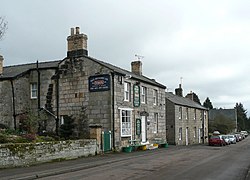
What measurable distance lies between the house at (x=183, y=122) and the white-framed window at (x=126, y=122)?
14776mm

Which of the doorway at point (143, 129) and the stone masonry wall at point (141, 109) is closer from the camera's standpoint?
the stone masonry wall at point (141, 109)

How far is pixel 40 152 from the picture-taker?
703 inches

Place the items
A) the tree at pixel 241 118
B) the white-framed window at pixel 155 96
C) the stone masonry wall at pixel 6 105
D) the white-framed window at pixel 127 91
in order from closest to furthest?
1. the stone masonry wall at pixel 6 105
2. the white-framed window at pixel 127 91
3. the white-framed window at pixel 155 96
4. the tree at pixel 241 118

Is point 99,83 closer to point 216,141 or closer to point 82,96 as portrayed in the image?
point 82,96

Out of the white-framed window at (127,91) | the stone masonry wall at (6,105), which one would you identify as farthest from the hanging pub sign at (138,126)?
the stone masonry wall at (6,105)

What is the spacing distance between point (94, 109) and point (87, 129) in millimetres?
1671

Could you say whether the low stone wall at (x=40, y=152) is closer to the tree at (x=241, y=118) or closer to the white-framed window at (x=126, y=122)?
the white-framed window at (x=126, y=122)

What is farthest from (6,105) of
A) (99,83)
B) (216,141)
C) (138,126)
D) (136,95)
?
(216,141)

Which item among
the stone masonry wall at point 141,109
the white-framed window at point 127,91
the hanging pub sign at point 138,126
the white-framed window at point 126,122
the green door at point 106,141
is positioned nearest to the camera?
the green door at point 106,141

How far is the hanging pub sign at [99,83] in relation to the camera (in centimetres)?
2614

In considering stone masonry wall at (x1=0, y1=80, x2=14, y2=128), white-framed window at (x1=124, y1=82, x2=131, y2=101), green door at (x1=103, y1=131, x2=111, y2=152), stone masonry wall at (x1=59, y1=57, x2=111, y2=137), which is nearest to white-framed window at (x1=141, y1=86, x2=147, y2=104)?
white-framed window at (x1=124, y1=82, x2=131, y2=101)

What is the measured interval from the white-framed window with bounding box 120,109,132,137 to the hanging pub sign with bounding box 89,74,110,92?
2.42 m

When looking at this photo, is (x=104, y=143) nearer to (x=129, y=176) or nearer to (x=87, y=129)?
(x=87, y=129)

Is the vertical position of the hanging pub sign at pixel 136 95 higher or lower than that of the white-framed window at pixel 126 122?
higher
